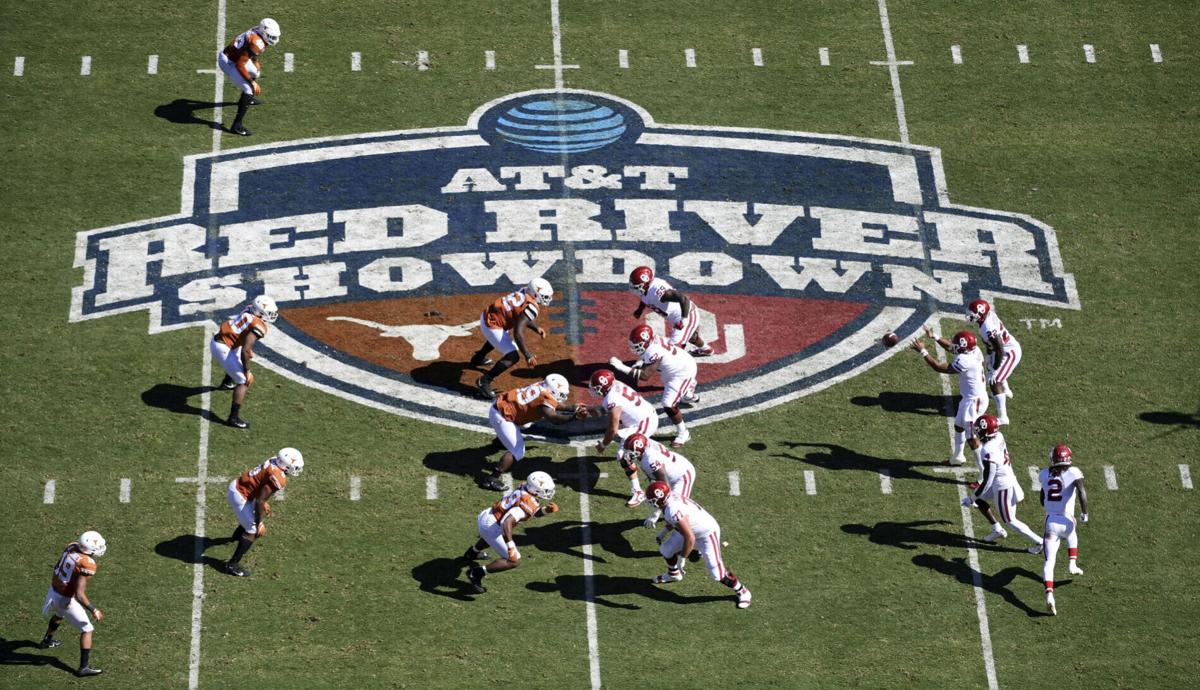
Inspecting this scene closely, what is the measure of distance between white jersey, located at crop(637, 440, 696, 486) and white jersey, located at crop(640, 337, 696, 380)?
1.67 m

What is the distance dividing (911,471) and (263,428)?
29.5ft

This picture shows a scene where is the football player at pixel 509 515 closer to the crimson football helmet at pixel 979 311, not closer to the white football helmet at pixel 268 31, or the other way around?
the crimson football helmet at pixel 979 311

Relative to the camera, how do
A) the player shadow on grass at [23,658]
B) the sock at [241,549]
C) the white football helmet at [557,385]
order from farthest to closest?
the white football helmet at [557,385]
the sock at [241,549]
the player shadow on grass at [23,658]

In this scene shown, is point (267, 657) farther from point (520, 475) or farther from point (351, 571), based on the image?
point (520, 475)

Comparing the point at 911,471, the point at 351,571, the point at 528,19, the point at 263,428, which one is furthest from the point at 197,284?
the point at 911,471

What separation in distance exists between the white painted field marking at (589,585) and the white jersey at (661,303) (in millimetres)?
2344

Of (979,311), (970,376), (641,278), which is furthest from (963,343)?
(641,278)

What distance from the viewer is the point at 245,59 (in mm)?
32781

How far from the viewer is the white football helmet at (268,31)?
32.8 metres

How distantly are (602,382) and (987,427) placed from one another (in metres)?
5.11

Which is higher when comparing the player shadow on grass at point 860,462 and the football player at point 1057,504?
the player shadow on grass at point 860,462

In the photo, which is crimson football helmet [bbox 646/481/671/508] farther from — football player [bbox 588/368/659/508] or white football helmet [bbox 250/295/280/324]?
white football helmet [bbox 250/295/280/324]

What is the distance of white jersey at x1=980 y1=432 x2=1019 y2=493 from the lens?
27.1 metres

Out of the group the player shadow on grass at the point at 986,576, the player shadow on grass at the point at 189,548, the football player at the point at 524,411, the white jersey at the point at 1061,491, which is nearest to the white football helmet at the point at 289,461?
the player shadow on grass at the point at 189,548
